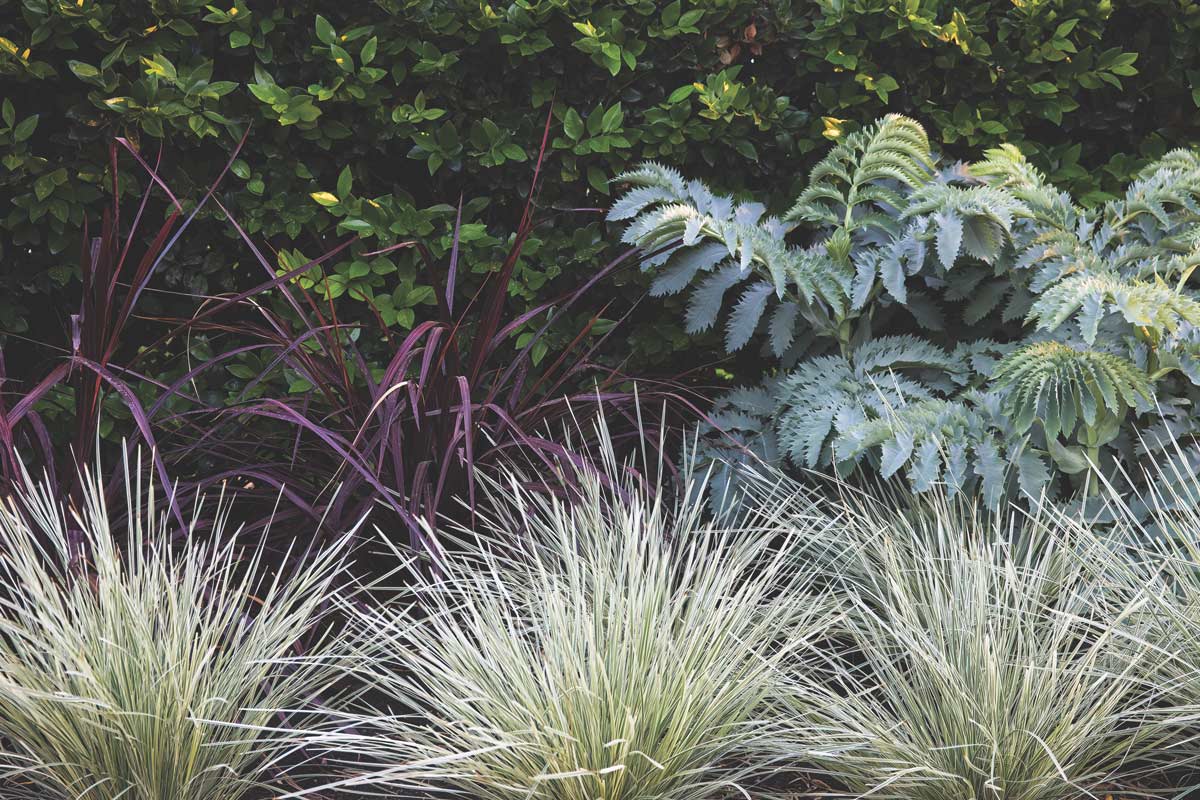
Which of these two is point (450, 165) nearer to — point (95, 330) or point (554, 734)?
A: point (95, 330)

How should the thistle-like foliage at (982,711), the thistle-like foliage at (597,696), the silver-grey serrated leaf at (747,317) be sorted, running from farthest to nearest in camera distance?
1. the silver-grey serrated leaf at (747,317)
2. the thistle-like foliage at (982,711)
3. the thistle-like foliage at (597,696)

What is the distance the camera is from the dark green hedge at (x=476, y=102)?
2.85 m

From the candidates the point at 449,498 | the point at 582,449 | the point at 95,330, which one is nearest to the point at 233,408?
the point at 95,330

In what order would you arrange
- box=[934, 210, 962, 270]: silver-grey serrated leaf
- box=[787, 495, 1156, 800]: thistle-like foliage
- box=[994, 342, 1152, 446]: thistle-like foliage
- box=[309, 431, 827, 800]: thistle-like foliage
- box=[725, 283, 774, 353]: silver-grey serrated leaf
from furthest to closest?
box=[725, 283, 774, 353]: silver-grey serrated leaf
box=[934, 210, 962, 270]: silver-grey serrated leaf
box=[994, 342, 1152, 446]: thistle-like foliage
box=[787, 495, 1156, 800]: thistle-like foliage
box=[309, 431, 827, 800]: thistle-like foliage

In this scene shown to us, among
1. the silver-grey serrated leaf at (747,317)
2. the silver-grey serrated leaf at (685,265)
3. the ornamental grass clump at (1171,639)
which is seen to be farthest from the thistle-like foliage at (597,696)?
the silver-grey serrated leaf at (685,265)

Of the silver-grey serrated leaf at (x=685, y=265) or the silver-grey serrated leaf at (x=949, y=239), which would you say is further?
the silver-grey serrated leaf at (x=685, y=265)

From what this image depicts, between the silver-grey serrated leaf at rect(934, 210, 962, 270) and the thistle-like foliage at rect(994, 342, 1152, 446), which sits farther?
the silver-grey serrated leaf at rect(934, 210, 962, 270)

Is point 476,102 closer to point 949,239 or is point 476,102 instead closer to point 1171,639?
point 949,239

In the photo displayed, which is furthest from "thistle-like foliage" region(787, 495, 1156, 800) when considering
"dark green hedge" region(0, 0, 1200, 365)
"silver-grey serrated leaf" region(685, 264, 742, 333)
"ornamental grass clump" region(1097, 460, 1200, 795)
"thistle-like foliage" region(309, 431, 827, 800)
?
"dark green hedge" region(0, 0, 1200, 365)

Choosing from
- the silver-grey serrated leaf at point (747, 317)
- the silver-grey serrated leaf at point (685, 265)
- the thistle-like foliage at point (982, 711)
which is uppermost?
the silver-grey serrated leaf at point (685, 265)

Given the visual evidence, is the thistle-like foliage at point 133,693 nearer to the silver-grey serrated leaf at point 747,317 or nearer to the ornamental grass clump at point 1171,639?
the silver-grey serrated leaf at point 747,317

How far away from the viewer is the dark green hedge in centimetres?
285

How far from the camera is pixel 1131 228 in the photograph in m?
2.95

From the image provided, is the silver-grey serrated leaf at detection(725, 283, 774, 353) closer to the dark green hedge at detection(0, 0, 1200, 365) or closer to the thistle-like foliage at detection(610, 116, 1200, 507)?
the thistle-like foliage at detection(610, 116, 1200, 507)
